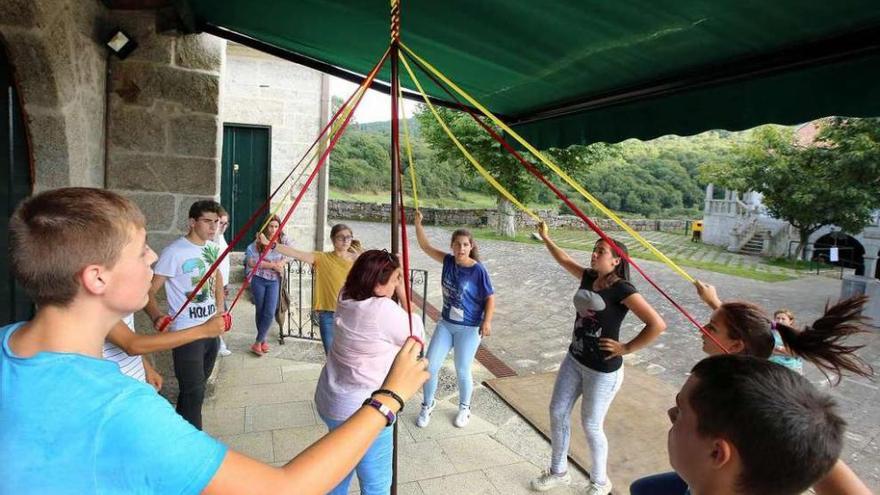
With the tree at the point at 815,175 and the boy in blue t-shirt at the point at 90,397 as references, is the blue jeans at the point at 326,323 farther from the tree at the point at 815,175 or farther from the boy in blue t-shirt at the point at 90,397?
the tree at the point at 815,175

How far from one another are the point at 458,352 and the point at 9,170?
302 cm

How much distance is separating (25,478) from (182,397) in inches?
93.4

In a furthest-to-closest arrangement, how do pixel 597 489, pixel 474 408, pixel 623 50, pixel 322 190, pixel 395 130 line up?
pixel 322 190
pixel 474 408
pixel 597 489
pixel 623 50
pixel 395 130

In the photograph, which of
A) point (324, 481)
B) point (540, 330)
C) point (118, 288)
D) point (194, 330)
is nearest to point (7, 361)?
point (118, 288)

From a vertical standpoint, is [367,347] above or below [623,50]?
below

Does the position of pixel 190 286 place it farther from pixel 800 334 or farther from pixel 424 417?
pixel 800 334

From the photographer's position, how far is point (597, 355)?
285 centimetres

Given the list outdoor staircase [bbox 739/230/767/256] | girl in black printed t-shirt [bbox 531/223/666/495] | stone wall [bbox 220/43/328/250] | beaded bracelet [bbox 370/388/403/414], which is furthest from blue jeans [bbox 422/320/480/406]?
outdoor staircase [bbox 739/230/767/256]

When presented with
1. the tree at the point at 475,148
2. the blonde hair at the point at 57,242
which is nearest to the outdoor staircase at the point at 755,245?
the tree at the point at 475,148

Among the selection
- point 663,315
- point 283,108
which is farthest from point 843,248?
point 283,108

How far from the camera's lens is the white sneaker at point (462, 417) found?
A: 3.82 metres

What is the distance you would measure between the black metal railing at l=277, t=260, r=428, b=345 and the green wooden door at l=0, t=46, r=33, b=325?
231 centimetres

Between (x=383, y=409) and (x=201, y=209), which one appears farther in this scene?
(x=201, y=209)

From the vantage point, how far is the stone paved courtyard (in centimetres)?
497
